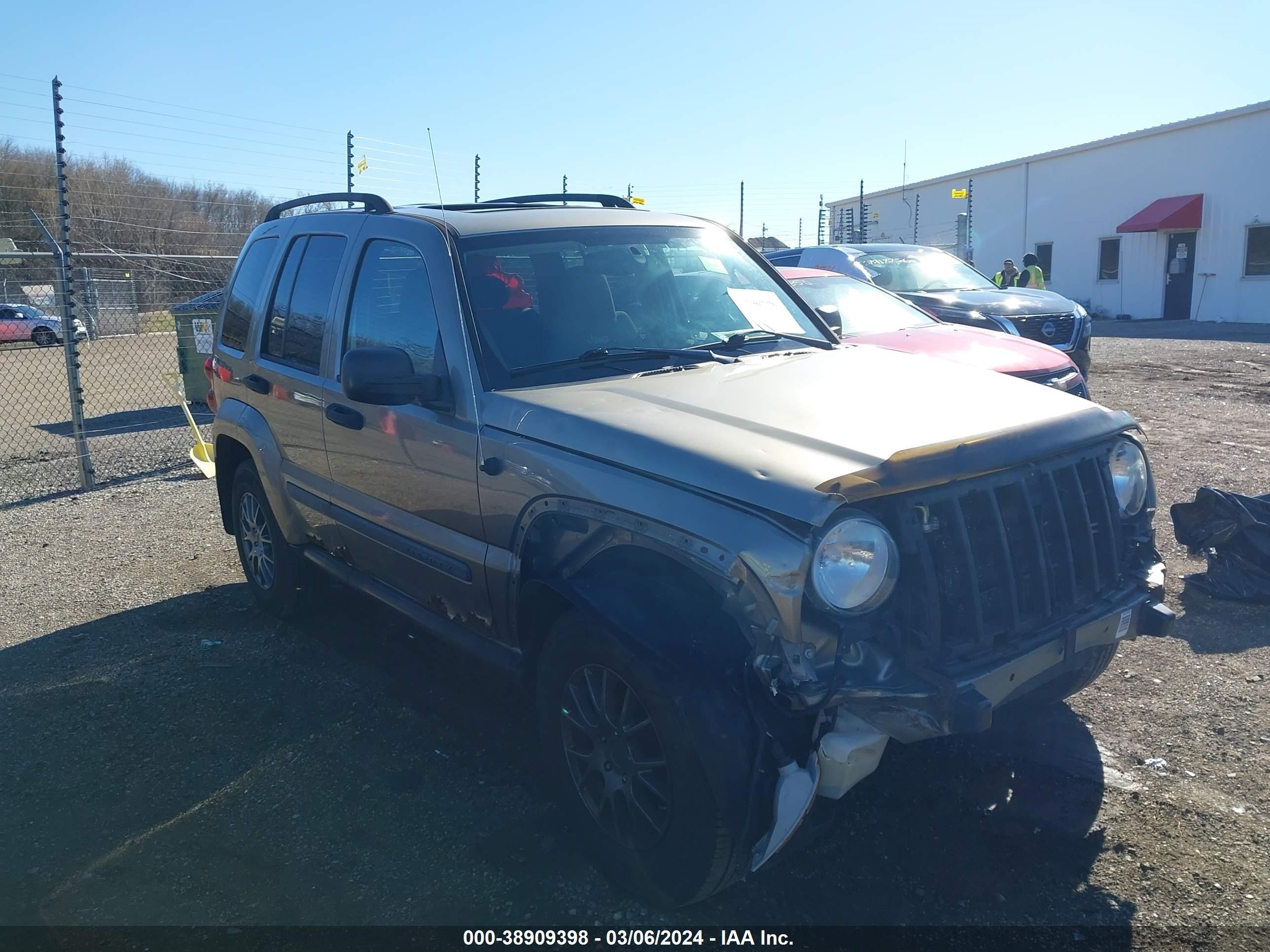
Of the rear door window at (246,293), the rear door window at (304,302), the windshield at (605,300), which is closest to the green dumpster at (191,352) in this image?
the rear door window at (246,293)

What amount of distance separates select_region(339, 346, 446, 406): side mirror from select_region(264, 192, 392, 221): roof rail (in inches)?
42.5

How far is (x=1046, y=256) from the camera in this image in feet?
112

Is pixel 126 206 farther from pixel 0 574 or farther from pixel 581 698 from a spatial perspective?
pixel 581 698

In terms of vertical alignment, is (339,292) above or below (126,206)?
below

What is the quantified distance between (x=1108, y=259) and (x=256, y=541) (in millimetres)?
31820

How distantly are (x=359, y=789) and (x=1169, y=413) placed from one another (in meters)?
10.0

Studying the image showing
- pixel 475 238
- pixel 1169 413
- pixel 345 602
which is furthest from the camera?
pixel 1169 413

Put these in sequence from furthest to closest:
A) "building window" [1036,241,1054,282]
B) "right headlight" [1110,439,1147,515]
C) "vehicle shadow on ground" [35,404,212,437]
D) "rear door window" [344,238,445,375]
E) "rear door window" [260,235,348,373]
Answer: "building window" [1036,241,1054,282]
"vehicle shadow on ground" [35,404,212,437]
"rear door window" [260,235,348,373]
"rear door window" [344,238,445,375]
"right headlight" [1110,439,1147,515]

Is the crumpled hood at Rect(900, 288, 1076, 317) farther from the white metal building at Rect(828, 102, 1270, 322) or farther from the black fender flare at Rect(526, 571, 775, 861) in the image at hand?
Answer: the white metal building at Rect(828, 102, 1270, 322)

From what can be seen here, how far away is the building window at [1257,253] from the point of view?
26.0 metres

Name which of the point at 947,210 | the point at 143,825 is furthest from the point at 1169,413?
the point at 947,210

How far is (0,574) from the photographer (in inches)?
260

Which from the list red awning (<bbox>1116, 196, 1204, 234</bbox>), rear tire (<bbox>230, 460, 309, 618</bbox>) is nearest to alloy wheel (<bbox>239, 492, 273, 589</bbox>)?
rear tire (<bbox>230, 460, 309, 618</bbox>)

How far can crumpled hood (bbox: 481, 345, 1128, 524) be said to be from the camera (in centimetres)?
273
